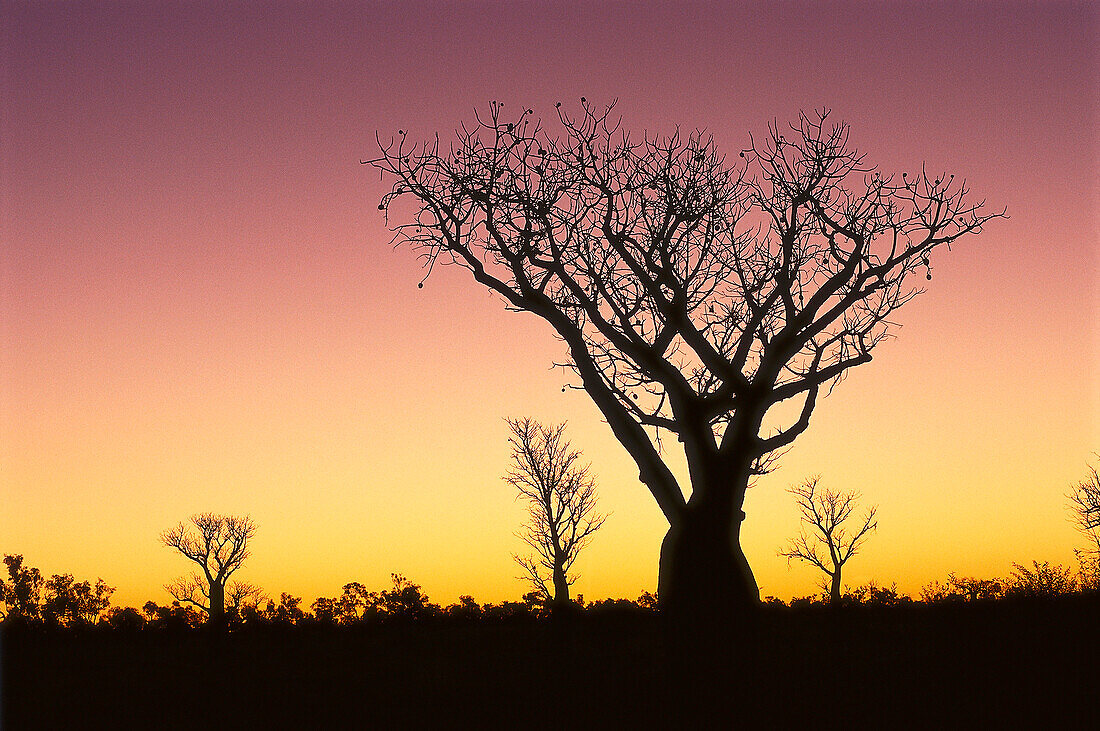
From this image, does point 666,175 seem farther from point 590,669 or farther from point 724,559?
point 590,669

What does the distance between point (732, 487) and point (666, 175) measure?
5.13 m

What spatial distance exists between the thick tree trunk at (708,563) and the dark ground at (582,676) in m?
0.42

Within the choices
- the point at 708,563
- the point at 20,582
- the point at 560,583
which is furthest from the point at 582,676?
the point at 20,582

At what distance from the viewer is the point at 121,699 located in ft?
36.3

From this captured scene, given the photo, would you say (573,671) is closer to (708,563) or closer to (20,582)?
(708,563)

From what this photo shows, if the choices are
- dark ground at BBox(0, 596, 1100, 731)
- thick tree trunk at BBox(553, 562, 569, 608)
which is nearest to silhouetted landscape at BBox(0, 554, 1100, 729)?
dark ground at BBox(0, 596, 1100, 731)

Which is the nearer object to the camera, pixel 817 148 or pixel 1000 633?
pixel 1000 633

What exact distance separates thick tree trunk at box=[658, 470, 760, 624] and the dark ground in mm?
419

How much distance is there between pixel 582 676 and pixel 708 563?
8.33 feet

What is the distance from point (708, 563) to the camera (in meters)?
13.1

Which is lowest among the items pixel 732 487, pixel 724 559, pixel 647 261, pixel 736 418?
pixel 724 559

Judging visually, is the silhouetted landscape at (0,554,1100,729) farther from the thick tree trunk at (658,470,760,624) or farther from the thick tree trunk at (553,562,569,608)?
the thick tree trunk at (553,562,569,608)

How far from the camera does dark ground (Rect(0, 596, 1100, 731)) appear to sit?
10008 millimetres

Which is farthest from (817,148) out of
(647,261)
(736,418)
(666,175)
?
(736,418)
